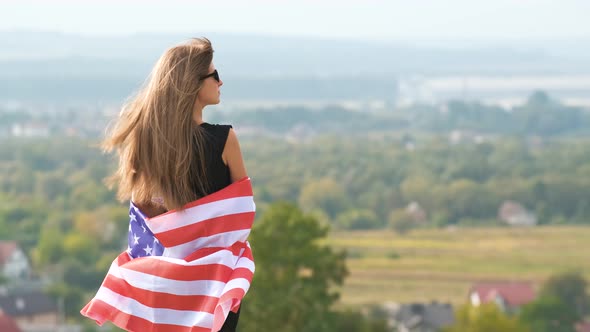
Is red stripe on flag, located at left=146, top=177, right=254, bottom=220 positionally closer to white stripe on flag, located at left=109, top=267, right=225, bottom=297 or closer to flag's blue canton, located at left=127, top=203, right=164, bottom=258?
flag's blue canton, located at left=127, top=203, right=164, bottom=258

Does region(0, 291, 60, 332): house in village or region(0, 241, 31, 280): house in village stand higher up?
region(0, 291, 60, 332): house in village

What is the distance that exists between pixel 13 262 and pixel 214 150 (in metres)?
77.8

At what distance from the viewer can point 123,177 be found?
4391mm

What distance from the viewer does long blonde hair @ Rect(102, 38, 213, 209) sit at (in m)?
4.25

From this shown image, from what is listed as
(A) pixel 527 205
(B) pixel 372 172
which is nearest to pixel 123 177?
(A) pixel 527 205

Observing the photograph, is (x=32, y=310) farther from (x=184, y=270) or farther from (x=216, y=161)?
(x=216, y=161)

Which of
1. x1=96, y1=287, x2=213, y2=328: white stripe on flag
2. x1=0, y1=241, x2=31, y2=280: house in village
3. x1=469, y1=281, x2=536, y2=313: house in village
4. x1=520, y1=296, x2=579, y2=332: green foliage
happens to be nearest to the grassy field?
x1=469, y1=281, x2=536, y2=313: house in village

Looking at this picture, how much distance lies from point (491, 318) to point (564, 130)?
445 ft

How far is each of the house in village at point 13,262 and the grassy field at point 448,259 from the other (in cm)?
1872

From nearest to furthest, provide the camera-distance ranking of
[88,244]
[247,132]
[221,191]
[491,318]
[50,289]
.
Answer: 1. [221,191]
2. [491,318]
3. [50,289]
4. [88,244]
5. [247,132]

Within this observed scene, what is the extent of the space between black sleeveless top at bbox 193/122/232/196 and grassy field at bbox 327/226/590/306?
54739mm

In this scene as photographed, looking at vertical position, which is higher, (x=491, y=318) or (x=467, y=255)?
(x=491, y=318)

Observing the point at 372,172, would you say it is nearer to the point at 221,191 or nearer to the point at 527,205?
the point at 527,205

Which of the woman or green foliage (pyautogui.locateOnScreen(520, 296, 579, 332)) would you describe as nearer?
the woman
